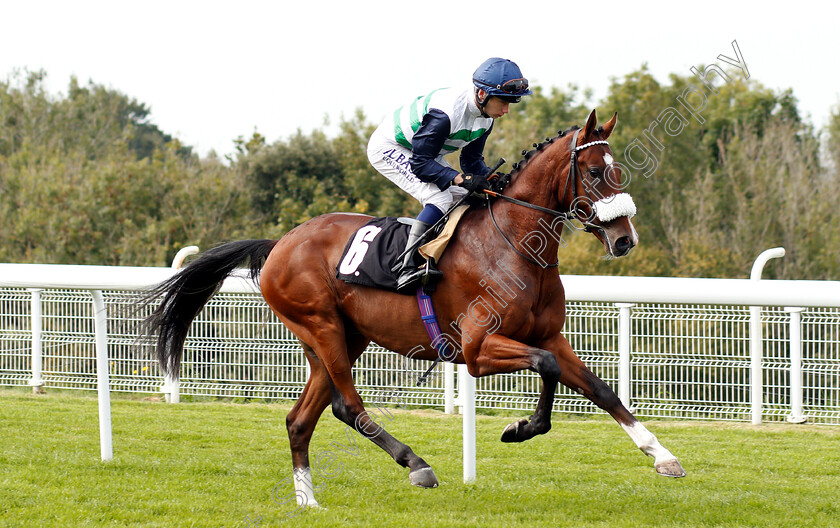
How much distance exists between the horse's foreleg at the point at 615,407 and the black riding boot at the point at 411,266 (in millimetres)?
796

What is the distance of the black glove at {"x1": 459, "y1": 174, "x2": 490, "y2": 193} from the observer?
4.17 metres

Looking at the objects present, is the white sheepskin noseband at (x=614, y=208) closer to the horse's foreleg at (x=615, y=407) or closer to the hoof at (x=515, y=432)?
the horse's foreleg at (x=615, y=407)

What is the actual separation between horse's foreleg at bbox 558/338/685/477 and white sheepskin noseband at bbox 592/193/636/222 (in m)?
0.74

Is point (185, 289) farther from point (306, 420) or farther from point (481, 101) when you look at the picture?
point (481, 101)

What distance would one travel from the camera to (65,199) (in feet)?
54.4

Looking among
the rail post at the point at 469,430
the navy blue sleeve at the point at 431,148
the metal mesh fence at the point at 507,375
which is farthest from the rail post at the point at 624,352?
the navy blue sleeve at the point at 431,148

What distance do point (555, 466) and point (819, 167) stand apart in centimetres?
1766

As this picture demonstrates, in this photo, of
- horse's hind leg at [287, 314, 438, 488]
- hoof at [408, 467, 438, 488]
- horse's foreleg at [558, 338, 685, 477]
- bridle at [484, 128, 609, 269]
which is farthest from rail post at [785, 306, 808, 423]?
hoof at [408, 467, 438, 488]

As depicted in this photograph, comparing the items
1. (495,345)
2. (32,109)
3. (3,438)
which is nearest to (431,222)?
(495,345)

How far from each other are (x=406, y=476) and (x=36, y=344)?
496 cm

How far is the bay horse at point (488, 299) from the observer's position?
384cm

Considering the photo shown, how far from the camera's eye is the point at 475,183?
4168 mm

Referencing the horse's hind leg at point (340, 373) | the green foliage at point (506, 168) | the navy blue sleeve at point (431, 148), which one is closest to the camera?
the navy blue sleeve at point (431, 148)

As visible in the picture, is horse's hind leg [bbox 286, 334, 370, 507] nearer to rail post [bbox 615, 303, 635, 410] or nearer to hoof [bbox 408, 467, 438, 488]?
hoof [bbox 408, 467, 438, 488]
